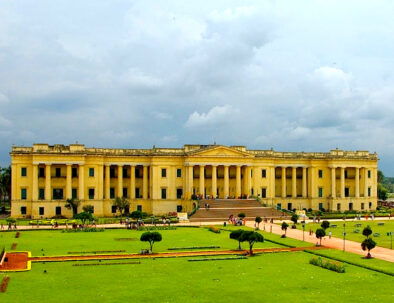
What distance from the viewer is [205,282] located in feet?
87.5

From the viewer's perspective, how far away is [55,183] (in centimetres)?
7206

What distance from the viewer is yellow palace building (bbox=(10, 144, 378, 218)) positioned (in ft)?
232

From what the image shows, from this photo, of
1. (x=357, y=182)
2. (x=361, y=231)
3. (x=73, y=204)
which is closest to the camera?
(x=361, y=231)

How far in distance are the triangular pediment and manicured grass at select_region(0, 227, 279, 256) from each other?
73.2 ft

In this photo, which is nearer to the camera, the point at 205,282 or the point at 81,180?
the point at 205,282

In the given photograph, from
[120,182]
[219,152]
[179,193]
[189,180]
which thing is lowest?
[179,193]

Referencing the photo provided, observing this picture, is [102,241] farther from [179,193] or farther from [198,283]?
[179,193]

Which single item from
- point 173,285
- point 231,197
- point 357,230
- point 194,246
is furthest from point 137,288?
point 231,197

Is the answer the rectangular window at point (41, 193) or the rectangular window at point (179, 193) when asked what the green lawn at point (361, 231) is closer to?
the rectangular window at point (179, 193)

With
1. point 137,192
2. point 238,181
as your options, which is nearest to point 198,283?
point 238,181

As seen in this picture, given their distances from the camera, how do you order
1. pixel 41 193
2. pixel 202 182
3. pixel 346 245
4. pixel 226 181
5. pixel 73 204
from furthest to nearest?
pixel 226 181, pixel 202 182, pixel 41 193, pixel 73 204, pixel 346 245

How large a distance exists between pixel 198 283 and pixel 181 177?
5057 centimetres

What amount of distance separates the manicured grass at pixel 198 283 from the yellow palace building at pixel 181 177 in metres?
40.8

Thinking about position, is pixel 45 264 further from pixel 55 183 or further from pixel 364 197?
pixel 364 197
